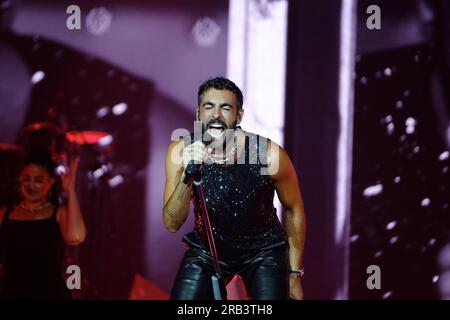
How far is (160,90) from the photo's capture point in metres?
4.15

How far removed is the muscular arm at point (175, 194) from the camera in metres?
2.51

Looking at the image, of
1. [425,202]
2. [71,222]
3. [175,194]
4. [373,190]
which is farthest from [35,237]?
[425,202]

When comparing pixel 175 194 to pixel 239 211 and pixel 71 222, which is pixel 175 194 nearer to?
pixel 239 211

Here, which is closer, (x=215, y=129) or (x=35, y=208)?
(x=215, y=129)

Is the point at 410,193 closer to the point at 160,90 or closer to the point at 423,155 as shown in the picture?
the point at 423,155

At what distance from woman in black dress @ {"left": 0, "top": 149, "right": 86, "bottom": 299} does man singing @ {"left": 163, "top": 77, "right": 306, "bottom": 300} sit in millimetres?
1188

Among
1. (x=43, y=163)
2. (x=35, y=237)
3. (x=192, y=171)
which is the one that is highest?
(x=43, y=163)

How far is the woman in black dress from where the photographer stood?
3521mm

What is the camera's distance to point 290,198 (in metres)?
2.82

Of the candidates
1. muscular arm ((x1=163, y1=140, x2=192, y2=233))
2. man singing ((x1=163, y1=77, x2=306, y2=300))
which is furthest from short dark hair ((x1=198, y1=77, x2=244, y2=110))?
muscular arm ((x1=163, y1=140, x2=192, y2=233))

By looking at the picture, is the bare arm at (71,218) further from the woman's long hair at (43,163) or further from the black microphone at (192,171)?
the black microphone at (192,171)

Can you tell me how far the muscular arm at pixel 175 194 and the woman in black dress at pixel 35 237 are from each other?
1.22 meters
